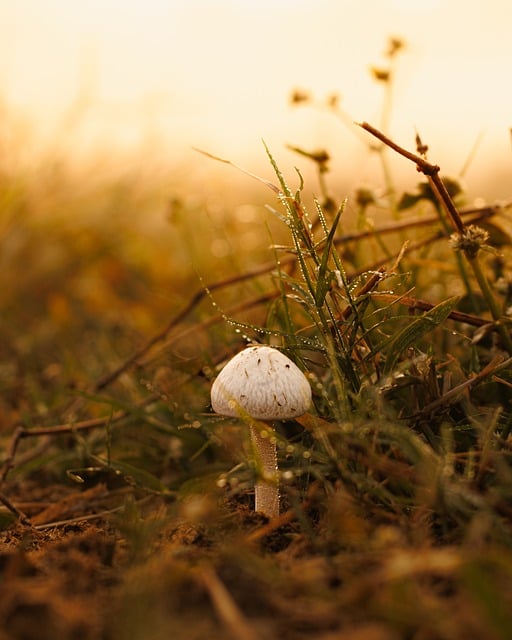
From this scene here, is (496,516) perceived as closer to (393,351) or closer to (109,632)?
(393,351)

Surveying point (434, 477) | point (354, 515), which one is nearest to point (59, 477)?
point (354, 515)

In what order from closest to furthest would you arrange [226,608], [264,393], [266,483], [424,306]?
1. [226,608]
2. [264,393]
3. [266,483]
4. [424,306]

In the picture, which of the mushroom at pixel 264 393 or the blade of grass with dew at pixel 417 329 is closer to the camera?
the mushroom at pixel 264 393

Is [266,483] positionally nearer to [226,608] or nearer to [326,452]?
[326,452]

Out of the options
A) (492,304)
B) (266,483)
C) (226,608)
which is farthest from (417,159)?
(226,608)

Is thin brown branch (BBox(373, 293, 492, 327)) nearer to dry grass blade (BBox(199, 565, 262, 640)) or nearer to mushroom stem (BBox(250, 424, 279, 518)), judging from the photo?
mushroom stem (BBox(250, 424, 279, 518))

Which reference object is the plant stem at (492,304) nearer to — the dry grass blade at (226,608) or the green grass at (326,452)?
the green grass at (326,452)

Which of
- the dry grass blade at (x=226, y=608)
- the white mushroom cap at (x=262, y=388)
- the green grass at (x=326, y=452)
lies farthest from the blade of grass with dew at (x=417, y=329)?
the dry grass blade at (x=226, y=608)
